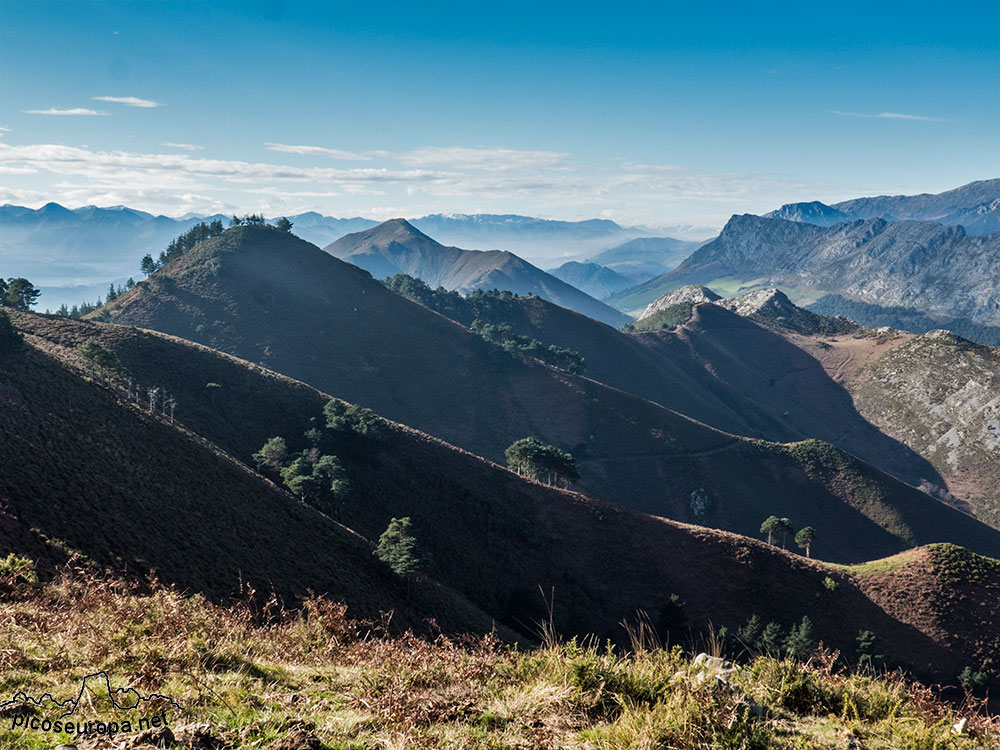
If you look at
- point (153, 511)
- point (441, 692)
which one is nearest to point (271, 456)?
point (153, 511)

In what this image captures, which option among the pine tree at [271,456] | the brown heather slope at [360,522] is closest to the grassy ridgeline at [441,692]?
the brown heather slope at [360,522]

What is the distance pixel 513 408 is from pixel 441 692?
117m

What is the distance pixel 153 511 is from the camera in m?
30.5

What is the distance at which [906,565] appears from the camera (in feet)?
192

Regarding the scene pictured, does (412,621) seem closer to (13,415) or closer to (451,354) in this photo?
(13,415)

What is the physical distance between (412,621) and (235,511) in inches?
556

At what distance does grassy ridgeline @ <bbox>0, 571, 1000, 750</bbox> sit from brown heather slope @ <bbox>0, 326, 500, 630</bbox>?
1220 centimetres

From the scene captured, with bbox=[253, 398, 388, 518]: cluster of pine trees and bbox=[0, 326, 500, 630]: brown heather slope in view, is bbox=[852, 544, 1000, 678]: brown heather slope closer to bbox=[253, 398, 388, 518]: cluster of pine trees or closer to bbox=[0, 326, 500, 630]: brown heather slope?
bbox=[0, 326, 500, 630]: brown heather slope

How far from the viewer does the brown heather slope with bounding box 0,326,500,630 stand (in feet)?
80.6

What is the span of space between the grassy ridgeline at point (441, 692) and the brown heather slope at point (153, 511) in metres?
12.2

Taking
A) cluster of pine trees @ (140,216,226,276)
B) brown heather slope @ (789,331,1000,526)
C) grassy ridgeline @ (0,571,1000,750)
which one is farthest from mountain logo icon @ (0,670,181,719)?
brown heather slope @ (789,331,1000,526)

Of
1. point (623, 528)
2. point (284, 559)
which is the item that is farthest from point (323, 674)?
point (623, 528)

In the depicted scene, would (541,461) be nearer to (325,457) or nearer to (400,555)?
(325,457)

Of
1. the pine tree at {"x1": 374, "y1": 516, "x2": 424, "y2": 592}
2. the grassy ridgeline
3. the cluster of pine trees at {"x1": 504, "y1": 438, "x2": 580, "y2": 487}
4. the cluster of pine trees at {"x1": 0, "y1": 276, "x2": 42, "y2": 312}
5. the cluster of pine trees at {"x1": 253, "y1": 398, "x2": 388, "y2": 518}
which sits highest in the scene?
the cluster of pine trees at {"x1": 0, "y1": 276, "x2": 42, "y2": 312}
